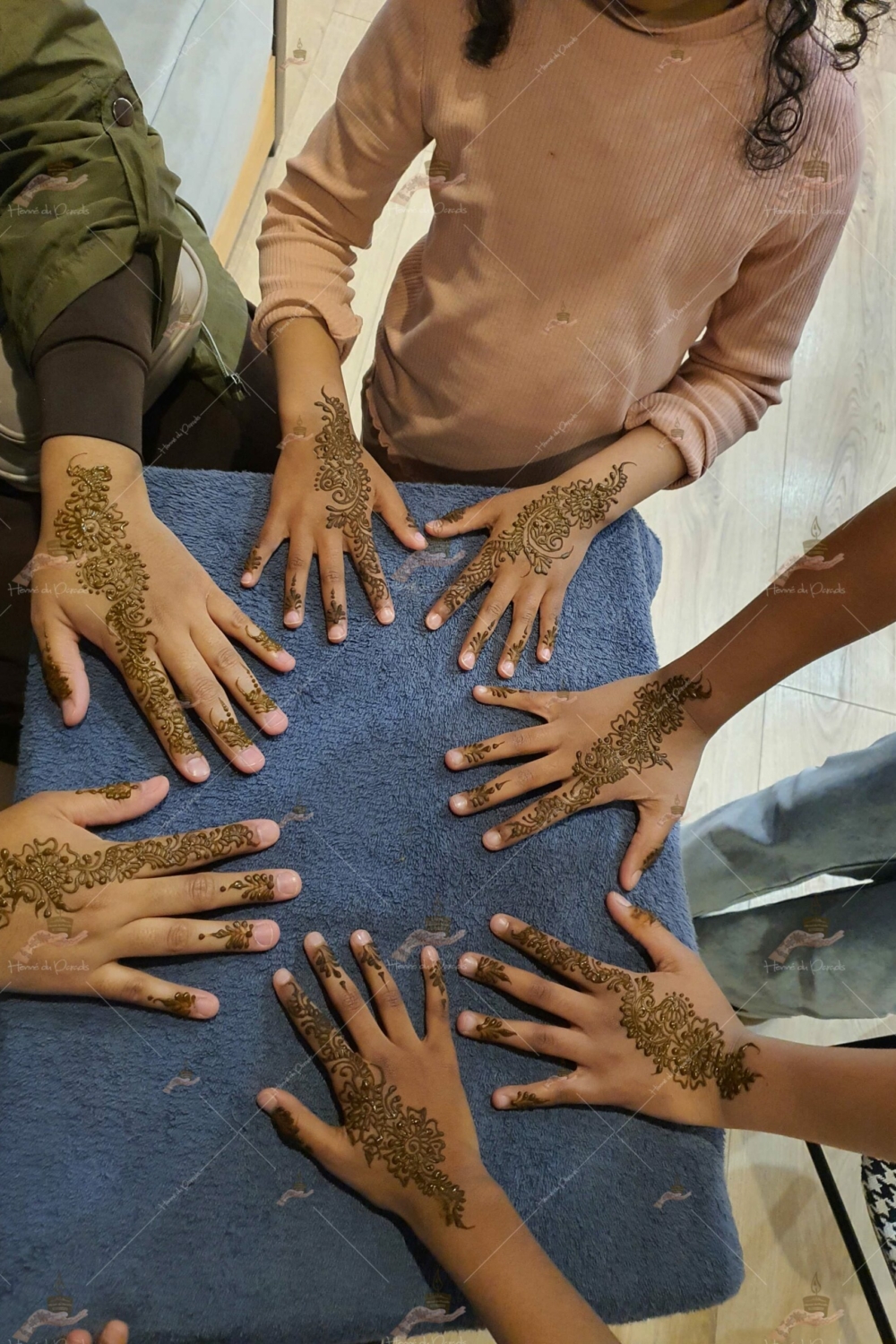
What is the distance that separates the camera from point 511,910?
0.67 meters

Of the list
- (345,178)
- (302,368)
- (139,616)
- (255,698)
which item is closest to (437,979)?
(255,698)

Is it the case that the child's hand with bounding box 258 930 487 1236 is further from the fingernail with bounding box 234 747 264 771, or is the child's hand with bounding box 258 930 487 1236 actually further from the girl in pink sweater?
the girl in pink sweater

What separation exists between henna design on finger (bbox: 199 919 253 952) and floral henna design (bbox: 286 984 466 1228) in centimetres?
5

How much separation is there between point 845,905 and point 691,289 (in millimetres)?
631

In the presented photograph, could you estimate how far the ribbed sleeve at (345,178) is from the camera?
676 millimetres

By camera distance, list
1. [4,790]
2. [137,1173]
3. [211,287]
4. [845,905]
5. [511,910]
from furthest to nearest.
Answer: [4,790] → [211,287] → [845,905] → [511,910] → [137,1173]

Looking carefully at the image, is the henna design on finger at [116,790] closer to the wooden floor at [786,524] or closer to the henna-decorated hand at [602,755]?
the henna-decorated hand at [602,755]

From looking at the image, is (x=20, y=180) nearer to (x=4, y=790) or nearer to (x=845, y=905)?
(x=4, y=790)

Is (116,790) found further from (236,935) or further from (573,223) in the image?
(573,223)

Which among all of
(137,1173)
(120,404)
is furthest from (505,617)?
(137,1173)

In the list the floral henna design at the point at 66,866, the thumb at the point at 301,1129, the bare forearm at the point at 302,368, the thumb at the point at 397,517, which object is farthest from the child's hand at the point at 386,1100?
the bare forearm at the point at 302,368

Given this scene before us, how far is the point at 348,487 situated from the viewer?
76cm

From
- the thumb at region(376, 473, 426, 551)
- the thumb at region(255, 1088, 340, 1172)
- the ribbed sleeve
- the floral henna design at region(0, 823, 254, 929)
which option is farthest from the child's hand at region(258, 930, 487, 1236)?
the ribbed sleeve

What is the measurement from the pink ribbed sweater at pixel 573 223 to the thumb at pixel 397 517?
0.11 metres
